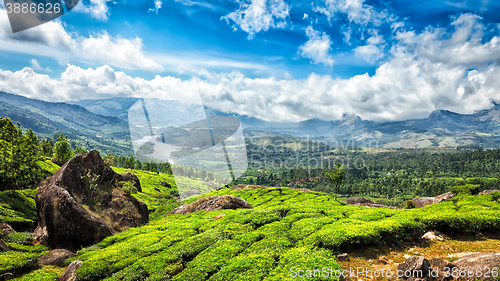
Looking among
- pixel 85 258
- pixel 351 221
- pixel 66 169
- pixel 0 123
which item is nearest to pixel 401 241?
pixel 351 221

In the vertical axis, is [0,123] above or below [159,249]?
above

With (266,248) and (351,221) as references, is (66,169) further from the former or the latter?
(351,221)

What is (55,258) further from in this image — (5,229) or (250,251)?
(250,251)

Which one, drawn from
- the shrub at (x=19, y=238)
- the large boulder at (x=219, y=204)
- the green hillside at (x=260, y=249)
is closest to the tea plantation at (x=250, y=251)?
the green hillside at (x=260, y=249)

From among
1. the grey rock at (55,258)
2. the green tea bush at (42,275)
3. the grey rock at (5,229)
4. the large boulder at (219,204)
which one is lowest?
the large boulder at (219,204)

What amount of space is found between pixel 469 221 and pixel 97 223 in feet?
104

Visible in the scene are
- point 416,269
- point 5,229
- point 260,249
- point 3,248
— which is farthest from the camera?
point 5,229

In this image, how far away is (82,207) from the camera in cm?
2066

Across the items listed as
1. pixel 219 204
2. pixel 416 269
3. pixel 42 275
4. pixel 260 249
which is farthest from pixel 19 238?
pixel 416 269

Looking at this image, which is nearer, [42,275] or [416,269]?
[416,269]

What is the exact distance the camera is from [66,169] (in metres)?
23.2

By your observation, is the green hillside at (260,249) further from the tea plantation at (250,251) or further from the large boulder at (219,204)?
the large boulder at (219,204)

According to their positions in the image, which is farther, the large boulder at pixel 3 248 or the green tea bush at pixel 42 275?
the large boulder at pixel 3 248

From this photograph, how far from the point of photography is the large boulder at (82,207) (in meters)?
19.2
